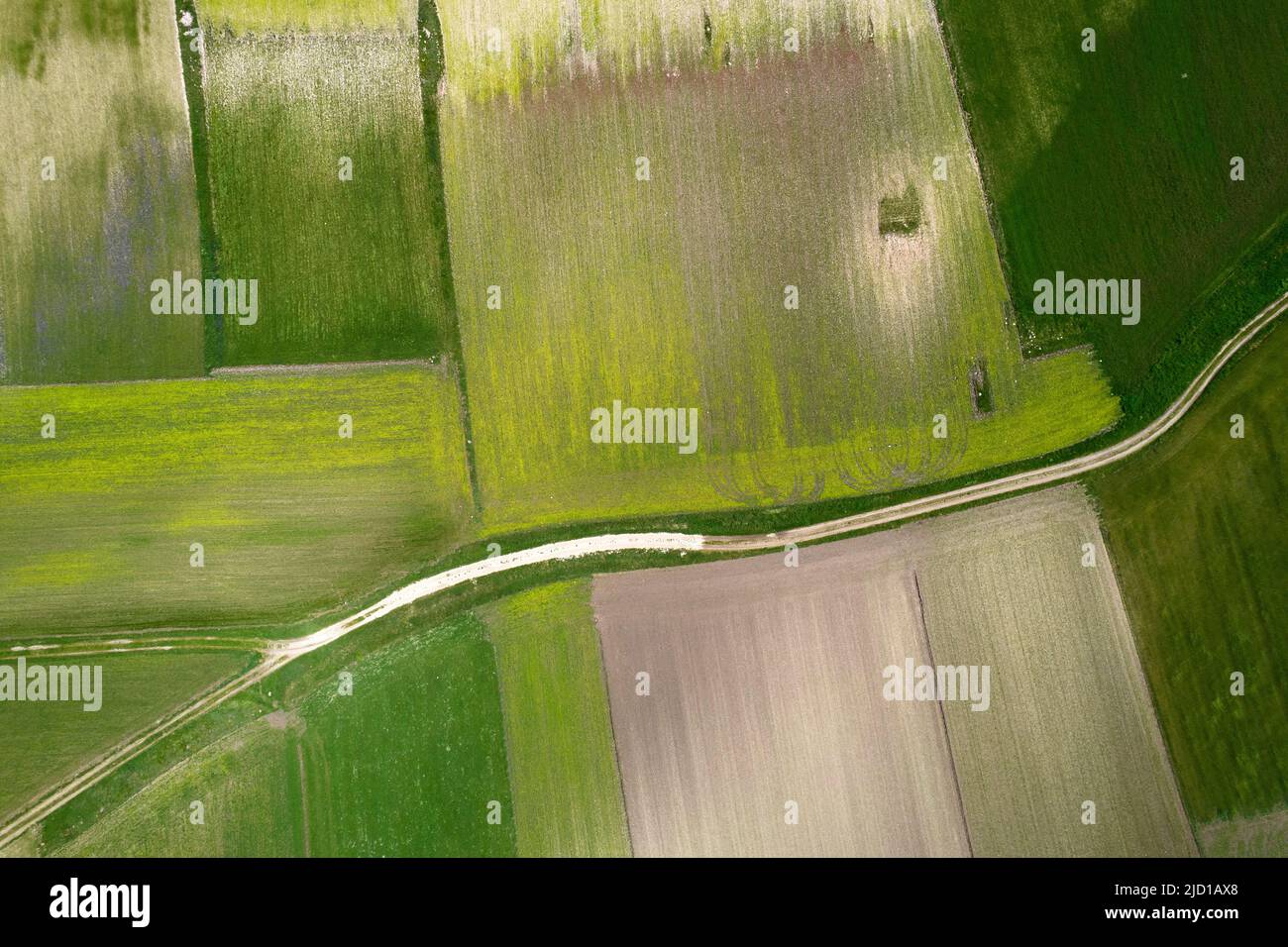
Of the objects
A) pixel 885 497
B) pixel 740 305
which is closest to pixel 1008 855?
pixel 885 497

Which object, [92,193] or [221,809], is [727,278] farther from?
[221,809]

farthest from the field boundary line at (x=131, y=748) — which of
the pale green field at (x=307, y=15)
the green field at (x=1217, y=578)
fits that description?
the green field at (x=1217, y=578)

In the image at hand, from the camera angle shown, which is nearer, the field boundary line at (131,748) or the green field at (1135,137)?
the field boundary line at (131,748)

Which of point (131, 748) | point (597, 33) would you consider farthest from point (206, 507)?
point (597, 33)

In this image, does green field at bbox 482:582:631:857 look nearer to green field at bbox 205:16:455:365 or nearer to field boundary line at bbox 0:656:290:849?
field boundary line at bbox 0:656:290:849

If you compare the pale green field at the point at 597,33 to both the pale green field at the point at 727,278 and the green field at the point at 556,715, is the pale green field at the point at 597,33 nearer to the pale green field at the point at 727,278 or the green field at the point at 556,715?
the pale green field at the point at 727,278

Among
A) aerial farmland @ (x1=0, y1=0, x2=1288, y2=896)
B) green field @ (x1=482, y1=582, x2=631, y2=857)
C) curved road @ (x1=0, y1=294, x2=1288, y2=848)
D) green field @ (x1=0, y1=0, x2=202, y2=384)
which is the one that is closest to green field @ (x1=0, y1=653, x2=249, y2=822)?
aerial farmland @ (x1=0, y1=0, x2=1288, y2=896)

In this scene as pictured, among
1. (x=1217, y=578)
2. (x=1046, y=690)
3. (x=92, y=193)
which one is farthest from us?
(x=92, y=193)
